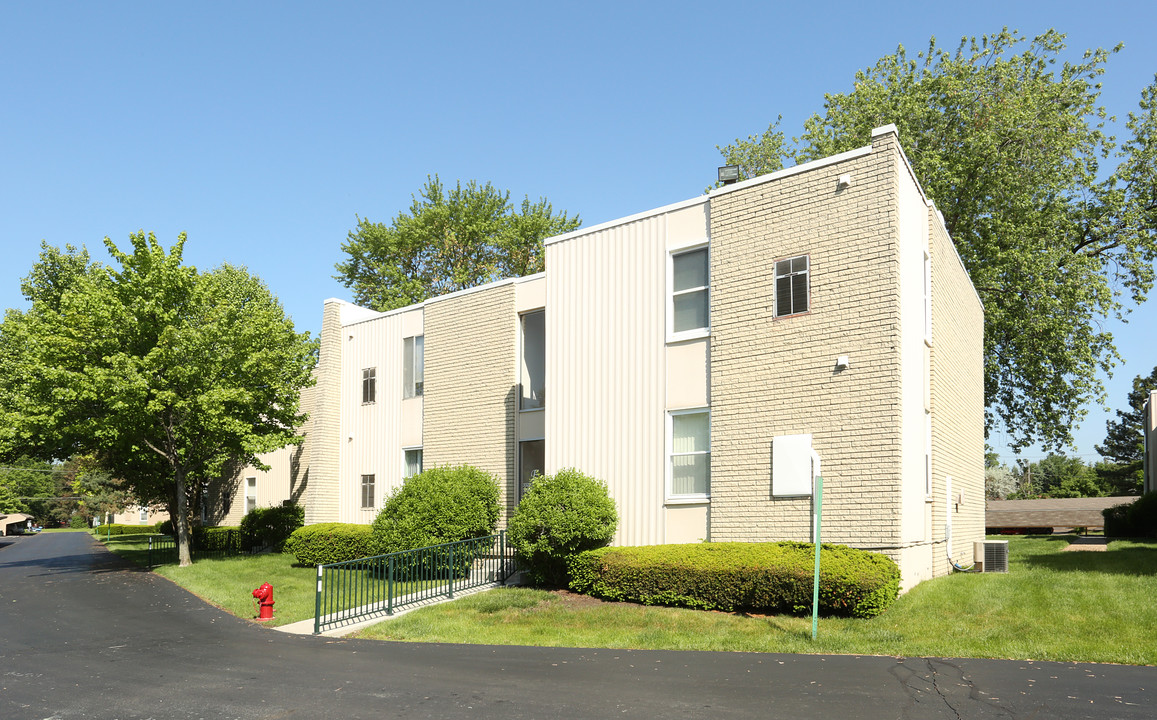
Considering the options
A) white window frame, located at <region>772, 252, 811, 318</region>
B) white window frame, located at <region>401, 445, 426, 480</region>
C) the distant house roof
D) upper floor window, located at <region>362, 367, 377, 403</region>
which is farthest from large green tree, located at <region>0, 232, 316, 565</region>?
the distant house roof

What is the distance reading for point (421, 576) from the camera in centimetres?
1877

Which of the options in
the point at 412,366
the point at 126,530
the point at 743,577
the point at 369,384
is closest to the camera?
the point at 743,577

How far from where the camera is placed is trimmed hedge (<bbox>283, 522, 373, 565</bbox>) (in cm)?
2330

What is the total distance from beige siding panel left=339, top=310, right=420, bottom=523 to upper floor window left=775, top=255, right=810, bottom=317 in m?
12.9

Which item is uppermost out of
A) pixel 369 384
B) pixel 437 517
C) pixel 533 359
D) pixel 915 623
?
pixel 533 359

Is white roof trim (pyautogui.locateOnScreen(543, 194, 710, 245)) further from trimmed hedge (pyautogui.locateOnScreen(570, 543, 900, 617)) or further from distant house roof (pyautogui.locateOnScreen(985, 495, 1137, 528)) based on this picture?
distant house roof (pyautogui.locateOnScreen(985, 495, 1137, 528))

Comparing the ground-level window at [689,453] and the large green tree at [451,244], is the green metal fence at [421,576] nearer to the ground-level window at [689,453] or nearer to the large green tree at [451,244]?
the ground-level window at [689,453]

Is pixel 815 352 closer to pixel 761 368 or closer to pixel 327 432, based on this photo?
pixel 761 368

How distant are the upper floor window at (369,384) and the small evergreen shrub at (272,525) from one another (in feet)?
17.3

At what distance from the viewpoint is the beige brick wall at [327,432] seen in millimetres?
26750

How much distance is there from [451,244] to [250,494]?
16.6 metres

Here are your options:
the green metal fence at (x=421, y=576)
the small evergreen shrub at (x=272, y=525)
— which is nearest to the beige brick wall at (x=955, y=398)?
the green metal fence at (x=421, y=576)

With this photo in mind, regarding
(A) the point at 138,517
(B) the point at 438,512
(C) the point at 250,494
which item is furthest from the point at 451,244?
(A) the point at 138,517

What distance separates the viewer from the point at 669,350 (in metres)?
17.1
